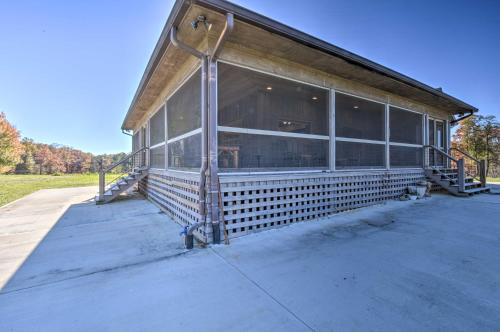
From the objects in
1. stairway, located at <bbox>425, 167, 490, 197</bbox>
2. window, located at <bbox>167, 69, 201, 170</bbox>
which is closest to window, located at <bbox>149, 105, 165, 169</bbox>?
window, located at <bbox>167, 69, 201, 170</bbox>

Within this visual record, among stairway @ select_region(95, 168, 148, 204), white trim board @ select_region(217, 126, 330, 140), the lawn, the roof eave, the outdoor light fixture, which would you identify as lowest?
the lawn

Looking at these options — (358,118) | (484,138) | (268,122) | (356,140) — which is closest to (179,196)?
(268,122)

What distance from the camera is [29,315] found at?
1.74 m

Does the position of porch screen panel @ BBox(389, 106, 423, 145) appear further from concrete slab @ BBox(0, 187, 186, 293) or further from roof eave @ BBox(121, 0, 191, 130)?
concrete slab @ BBox(0, 187, 186, 293)

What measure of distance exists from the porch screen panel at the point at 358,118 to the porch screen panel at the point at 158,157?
16.8 ft

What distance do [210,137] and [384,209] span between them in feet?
16.0

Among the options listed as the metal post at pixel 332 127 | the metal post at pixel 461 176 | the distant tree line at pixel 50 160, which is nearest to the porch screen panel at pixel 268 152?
the metal post at pixel 332 127

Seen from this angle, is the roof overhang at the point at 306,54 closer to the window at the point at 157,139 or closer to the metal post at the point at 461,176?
the window at the point at 157,139

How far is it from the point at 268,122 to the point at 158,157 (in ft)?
14.6

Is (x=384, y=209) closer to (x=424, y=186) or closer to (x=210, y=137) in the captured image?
(x=424, y=186)

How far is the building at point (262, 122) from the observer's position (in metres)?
3.47

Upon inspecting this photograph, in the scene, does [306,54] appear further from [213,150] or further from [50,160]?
[50,160]

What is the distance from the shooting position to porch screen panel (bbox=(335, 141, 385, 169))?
217 inches

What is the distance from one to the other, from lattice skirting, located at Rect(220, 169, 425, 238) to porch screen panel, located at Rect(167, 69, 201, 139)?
5.00 feet
